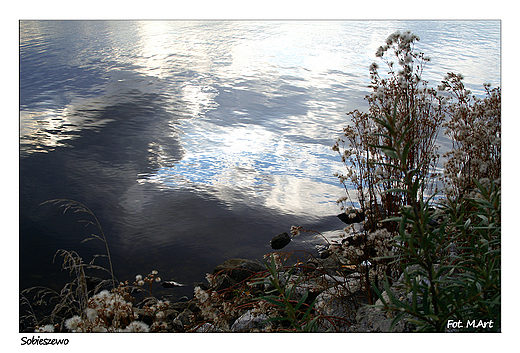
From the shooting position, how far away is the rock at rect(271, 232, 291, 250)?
262 centimetres

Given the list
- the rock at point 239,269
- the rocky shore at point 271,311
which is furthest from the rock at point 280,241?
the rocky shore at point 271,311

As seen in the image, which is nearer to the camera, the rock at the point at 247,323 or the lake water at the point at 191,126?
the rock at the point at 247,323

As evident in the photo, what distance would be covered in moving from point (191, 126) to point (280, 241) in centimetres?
147

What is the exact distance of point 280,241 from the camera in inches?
104

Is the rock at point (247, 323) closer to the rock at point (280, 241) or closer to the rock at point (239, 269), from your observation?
the rock at point (239, 269)

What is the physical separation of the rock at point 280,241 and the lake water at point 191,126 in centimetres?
5

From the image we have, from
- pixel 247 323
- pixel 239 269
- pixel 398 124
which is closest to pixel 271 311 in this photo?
pixel 247 323

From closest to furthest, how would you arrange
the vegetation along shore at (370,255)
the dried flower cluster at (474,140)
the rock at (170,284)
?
1. the vegetation along shore at (370,255)
2. the dried flower cluster at (474,140)
3. the rock at (170,284)

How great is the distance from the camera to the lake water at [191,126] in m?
2.34

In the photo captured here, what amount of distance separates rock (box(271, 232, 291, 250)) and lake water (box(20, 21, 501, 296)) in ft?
0.17

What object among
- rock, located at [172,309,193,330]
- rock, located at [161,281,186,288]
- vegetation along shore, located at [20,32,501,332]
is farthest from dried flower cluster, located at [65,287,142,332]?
rock, located at [161,281,186,288]
